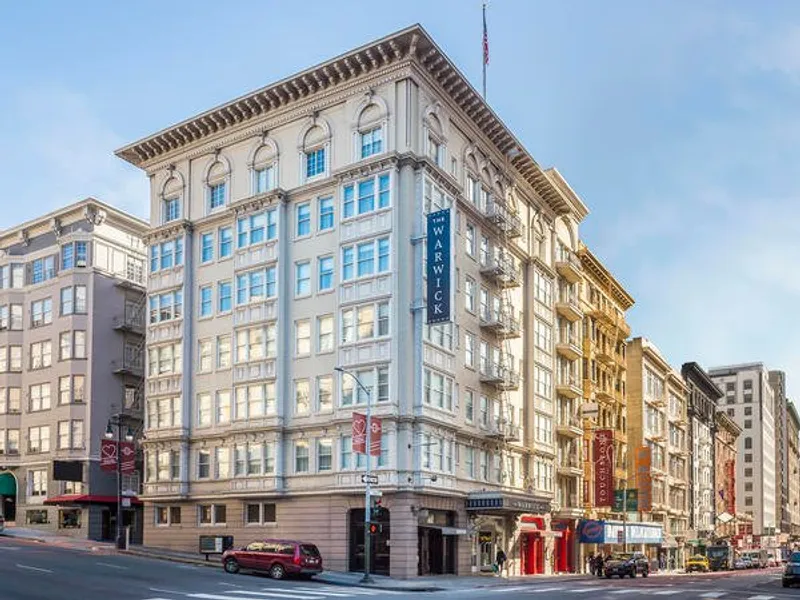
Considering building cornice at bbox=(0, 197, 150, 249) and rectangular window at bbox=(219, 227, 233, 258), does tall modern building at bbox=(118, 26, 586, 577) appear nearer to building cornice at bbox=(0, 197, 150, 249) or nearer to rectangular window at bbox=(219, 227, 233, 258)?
rectangular window at bbox=(219, 227, 233, 258)

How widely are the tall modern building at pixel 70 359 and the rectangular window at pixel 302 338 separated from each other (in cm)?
2270

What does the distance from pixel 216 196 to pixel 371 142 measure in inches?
499

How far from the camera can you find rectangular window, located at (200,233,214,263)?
61031mm

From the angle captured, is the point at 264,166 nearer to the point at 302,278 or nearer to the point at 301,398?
the point at 302,278

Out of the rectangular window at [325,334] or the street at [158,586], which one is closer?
the street at [158,586]

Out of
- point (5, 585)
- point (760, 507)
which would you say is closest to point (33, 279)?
point (5, 585)

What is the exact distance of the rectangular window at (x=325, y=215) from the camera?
55.1m

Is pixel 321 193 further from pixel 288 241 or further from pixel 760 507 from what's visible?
pixel 760 507

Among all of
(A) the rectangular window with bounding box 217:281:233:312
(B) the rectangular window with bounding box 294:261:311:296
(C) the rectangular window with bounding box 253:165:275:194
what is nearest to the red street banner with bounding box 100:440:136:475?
(A) the rectangular window with bounding box 217:281:233:312

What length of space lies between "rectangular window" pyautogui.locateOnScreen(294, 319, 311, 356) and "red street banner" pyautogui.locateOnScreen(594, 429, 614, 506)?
1299 inches

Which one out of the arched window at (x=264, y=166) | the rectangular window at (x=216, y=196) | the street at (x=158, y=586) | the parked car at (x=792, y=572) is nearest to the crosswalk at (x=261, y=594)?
the street at (x=158, y=586)

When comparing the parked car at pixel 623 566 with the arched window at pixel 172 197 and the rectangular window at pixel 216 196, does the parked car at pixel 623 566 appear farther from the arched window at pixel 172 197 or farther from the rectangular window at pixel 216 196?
the arched window at pixel 172 197

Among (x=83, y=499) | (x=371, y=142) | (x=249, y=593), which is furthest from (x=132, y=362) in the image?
(x=249, y=593)

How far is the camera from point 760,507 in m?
195
